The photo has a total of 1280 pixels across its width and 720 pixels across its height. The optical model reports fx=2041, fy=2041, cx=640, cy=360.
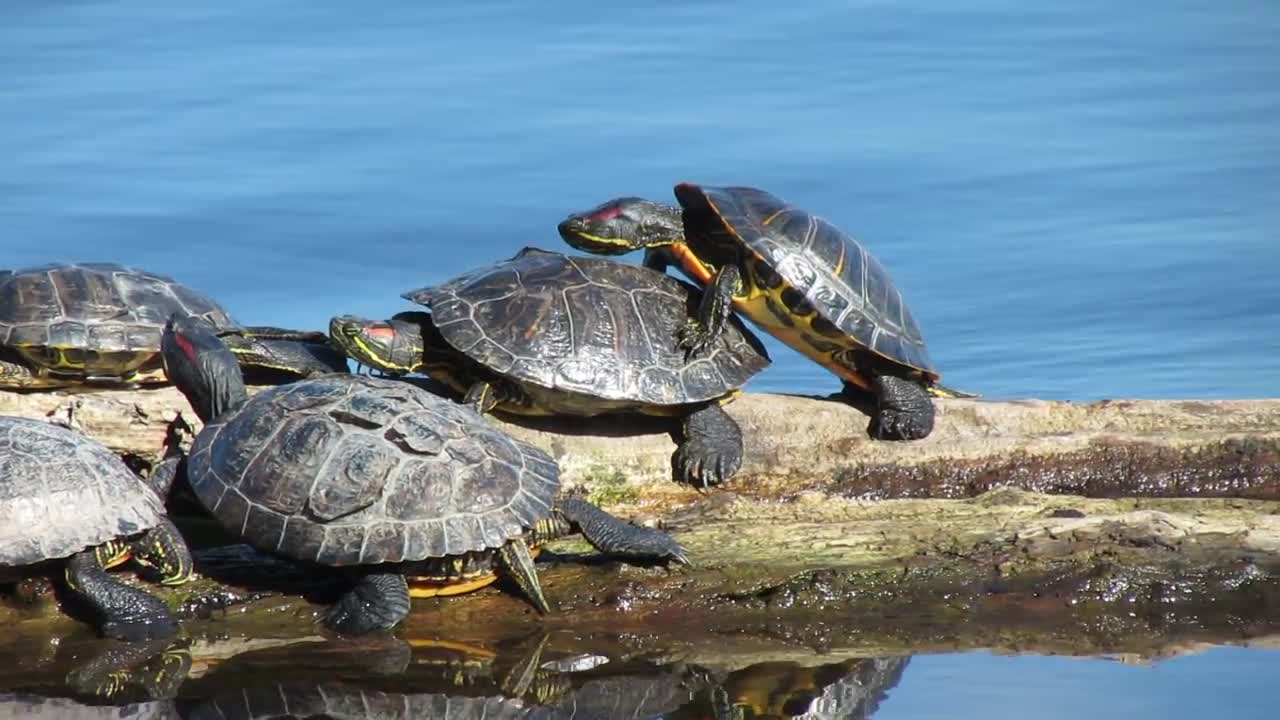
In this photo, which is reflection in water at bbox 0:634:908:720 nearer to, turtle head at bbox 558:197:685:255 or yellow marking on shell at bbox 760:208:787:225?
turtle head at bbox 558:197:685:255

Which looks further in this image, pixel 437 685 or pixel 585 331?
pixel 585 331

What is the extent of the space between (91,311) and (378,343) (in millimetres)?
1523

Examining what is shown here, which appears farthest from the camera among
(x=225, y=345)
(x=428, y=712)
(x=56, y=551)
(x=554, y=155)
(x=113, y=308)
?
(x=554, y=155)

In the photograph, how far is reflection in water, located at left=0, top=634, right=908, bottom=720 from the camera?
646 cm

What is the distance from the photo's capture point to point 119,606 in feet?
22.8

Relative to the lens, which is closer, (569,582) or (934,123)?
(569,582)

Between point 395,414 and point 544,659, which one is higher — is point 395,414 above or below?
above

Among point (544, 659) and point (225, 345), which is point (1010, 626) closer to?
point (544, 659)

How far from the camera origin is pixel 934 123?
52.2 feet

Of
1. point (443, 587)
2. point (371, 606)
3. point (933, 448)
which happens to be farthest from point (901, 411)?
point (371, 606)

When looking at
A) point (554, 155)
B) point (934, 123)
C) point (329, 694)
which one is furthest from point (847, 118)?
point (329, 694)

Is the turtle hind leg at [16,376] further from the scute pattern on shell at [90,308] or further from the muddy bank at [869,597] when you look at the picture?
the muddy bank at [869,597]

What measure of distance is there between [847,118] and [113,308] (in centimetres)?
793

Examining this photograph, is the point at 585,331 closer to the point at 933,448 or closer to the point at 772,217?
the point at 772,217
